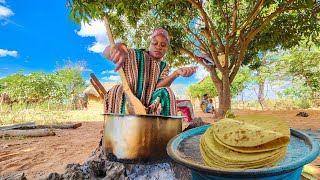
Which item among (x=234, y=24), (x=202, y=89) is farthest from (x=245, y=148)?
(x=202, y=89)

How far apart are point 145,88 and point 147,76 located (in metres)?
0.11

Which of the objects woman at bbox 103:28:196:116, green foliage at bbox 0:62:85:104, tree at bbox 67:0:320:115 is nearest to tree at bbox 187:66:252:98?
tree at bbox 67:0:320:115

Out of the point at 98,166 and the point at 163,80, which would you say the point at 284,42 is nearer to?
the point at 163,80

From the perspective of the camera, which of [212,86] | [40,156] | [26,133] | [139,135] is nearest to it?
[139,135]

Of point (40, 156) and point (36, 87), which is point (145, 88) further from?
point (36, 87)

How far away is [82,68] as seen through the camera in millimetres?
24828

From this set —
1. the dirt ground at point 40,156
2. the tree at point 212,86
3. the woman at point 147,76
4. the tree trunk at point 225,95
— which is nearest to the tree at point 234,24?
the tree trunk at point 225,95

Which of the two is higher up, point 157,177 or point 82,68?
point 82,68

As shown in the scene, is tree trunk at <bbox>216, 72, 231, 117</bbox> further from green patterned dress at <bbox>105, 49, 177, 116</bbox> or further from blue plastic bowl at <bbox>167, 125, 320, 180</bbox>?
blue plastic bowl at <bbox>167, 125, 320, 180</bbox>

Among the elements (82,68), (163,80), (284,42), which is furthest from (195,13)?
(82,68)

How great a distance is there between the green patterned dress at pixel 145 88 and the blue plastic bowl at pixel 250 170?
17.6 inches

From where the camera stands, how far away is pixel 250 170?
787 mm

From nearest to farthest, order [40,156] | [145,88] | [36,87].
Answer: [145,88]
[40,156]
[36,87]

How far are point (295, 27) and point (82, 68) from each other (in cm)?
2229
